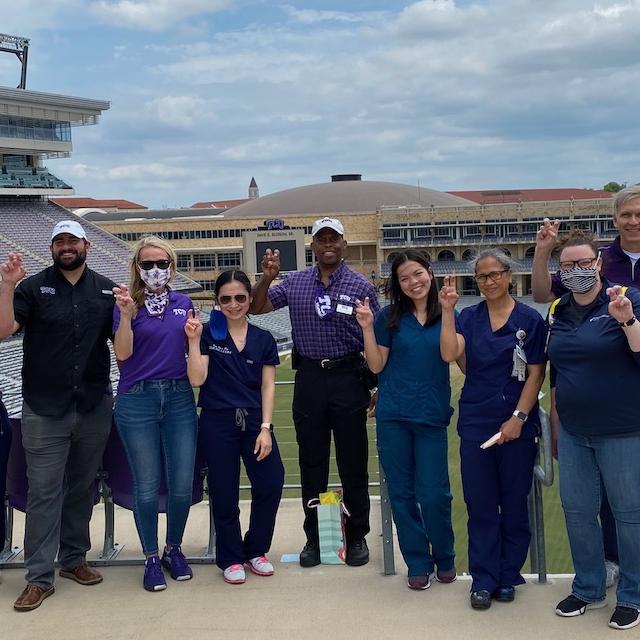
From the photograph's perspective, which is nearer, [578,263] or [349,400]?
[578,263]

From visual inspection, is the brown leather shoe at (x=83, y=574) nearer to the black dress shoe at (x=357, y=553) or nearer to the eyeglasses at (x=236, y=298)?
the black dress shoe at (x=357, y=553)

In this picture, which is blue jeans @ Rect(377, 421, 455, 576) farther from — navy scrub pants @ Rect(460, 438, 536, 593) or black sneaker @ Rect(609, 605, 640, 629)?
black sneaker @ Rect(609, 605, 640, 629)

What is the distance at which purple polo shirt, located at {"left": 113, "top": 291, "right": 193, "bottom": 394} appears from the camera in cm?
416

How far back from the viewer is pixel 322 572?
14.3 ft

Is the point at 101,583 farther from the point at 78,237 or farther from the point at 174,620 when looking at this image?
the point at 78,237

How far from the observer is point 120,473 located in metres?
4.61

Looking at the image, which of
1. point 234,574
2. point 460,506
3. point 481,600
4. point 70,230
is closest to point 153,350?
point 70,230

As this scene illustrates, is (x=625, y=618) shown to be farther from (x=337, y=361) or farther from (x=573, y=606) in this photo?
(x=337, y=361)

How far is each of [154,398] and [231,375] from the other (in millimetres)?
421

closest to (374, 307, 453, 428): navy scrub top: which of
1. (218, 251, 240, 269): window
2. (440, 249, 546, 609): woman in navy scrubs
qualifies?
(440, 249, 546, 609): woman in navy scrubs

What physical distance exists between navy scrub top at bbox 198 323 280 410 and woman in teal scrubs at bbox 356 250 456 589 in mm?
641

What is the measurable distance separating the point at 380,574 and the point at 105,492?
166 cm

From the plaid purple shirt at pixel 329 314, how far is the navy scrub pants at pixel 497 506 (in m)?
0.87

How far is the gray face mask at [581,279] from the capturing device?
12.0 feet
